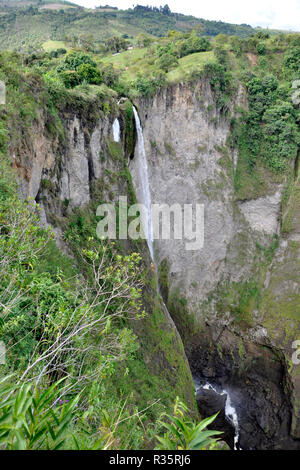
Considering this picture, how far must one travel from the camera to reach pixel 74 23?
4728 cm

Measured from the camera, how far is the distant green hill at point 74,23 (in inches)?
1548

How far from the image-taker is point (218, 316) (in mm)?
22469

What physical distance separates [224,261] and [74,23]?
150 ft

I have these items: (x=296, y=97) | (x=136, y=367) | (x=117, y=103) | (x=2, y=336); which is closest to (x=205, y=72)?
(x=296, y=97)

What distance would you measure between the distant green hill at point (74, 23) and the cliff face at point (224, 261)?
23.8 m

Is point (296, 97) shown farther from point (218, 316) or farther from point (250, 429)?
point (250, 429)

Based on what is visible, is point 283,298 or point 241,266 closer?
point 283,298

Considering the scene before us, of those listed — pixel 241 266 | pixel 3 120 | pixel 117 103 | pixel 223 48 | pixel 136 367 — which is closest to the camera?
pixel 3 120

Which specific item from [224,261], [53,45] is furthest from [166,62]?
[53,45]

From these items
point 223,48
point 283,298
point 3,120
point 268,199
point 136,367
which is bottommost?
point 283,298

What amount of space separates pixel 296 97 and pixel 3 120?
2321 cm
